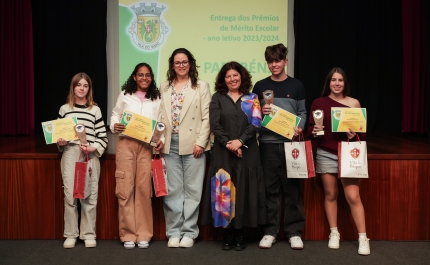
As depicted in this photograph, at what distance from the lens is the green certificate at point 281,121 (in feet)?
11.5

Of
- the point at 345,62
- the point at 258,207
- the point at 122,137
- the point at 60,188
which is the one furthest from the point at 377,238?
the point at 345,62

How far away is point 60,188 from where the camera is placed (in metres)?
3.89

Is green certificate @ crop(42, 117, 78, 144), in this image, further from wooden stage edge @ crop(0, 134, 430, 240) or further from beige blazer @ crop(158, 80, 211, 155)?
beige blazer @ crop(158, 80, 211, 155)

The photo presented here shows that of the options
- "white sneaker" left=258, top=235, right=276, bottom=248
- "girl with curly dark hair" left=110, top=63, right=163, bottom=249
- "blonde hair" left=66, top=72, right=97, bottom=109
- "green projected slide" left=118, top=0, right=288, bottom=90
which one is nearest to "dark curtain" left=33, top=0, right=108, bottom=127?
"green projected slide" left=118, top=0, right=288, bottom=90

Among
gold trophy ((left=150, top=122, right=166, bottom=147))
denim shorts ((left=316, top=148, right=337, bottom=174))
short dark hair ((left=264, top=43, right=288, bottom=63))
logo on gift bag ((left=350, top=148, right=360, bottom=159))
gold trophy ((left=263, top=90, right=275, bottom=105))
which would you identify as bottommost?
denim shorts ((left=316, top=148, right=337, bottom=174))

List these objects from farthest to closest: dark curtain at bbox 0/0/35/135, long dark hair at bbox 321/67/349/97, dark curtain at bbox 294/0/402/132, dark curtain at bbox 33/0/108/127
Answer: dark curtain at bbox 294/0/402/132, dark curtain at bbox 33/0/108/127, dark curtain at bbox 0/0/35/135, long dark hair at bbox 321/67/349/97

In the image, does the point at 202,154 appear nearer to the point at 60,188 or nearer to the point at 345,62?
the point at 60,188

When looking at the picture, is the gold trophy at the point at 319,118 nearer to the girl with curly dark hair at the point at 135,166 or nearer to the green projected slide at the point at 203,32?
the girl with curly dark hair at the point at 135,166

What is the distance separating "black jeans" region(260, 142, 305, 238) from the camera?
11.9 feet

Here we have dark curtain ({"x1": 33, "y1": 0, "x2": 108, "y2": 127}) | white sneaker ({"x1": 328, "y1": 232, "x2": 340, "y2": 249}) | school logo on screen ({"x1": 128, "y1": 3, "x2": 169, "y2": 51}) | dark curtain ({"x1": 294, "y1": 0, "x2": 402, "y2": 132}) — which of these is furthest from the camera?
dark curtain ({"x1": 294, "y1": 0, "x2": 402, "y2": 132})

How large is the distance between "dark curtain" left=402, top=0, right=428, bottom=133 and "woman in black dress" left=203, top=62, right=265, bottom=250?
167 inches

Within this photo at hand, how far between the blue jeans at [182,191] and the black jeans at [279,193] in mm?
455

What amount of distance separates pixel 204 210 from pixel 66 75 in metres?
4.43

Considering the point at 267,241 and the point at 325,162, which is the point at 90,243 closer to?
the point at 267,241
